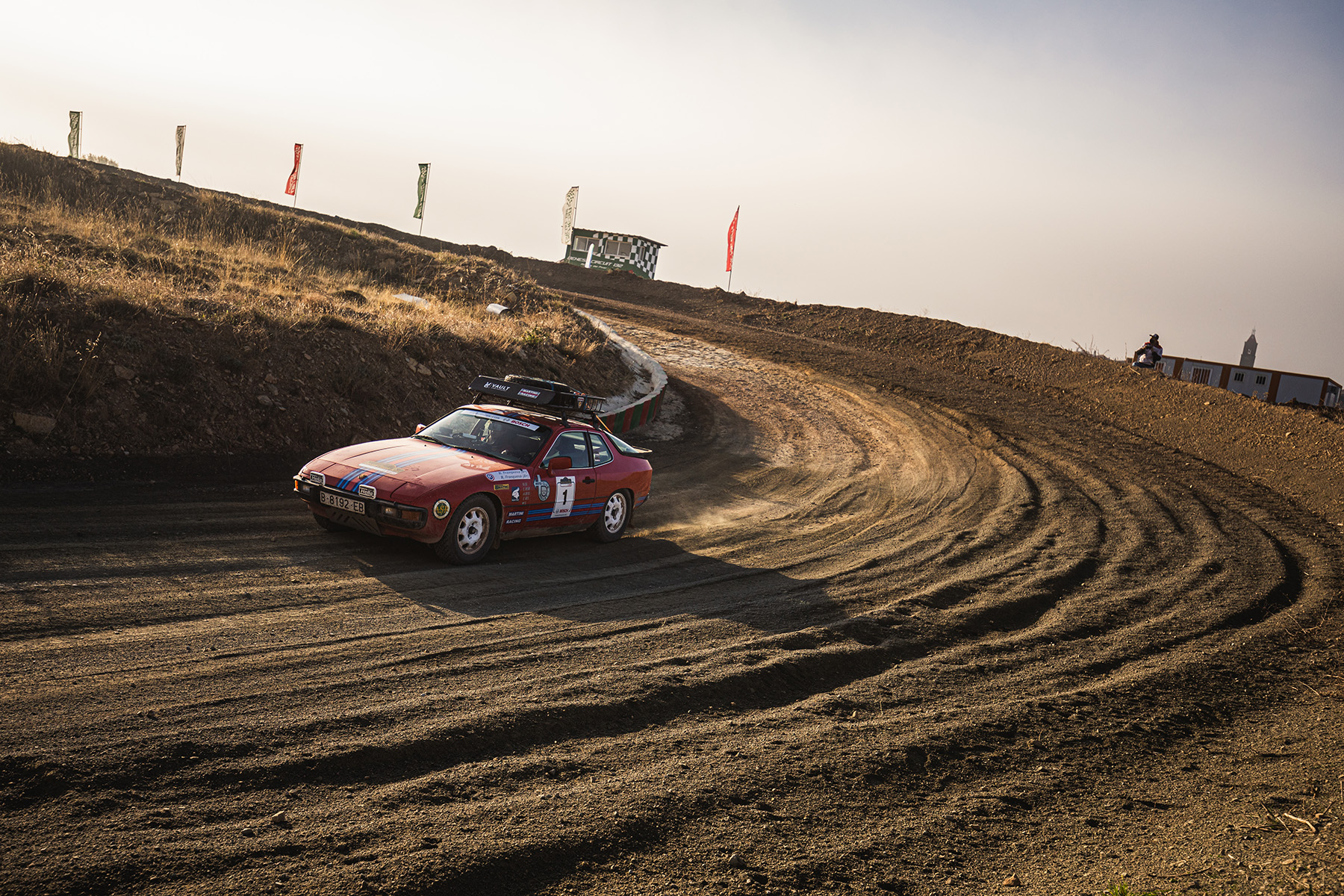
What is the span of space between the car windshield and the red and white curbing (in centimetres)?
679

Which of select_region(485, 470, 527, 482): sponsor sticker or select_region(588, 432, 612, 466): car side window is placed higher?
select_region(588, 432, 612, 466): car side window

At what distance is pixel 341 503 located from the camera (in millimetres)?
8070

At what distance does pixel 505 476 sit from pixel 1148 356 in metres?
23.8

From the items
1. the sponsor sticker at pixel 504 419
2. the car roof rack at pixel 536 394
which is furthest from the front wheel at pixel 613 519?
the sponsor sticker at pixel 504 419

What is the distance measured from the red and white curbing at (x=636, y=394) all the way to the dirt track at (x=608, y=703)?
6266 millimetres

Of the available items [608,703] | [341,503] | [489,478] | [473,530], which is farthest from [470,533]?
[608,703]

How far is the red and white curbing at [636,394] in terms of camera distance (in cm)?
1738

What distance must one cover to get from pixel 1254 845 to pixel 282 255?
21157 mm

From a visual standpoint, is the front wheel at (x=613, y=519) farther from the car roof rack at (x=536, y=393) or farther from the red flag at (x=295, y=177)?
the red flag at (x=295, y=177)

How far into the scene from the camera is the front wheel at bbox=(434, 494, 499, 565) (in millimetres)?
8125

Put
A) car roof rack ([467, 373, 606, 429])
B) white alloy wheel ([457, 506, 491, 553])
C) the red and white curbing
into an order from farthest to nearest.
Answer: the red and white curbing → car roof rack ([467, 373, 606, 429]) → white alloy wheel ([457, 506, 491, 553])

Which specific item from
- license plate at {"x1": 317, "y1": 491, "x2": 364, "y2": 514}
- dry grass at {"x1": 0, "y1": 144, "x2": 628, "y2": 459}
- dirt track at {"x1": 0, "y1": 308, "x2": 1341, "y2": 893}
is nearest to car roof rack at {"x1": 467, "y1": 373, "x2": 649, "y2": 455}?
dirt track at {"x1": 0, "y1": 308, "x2": 1341, "y2": 893}

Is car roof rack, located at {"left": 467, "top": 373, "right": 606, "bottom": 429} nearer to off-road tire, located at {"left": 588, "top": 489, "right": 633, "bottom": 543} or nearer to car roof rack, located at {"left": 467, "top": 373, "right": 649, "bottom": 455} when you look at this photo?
car roof rack, located at {"left": 467, "top": 373, "right": 649, "bottom": 455}

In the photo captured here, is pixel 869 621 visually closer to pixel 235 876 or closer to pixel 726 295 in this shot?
pixel 235 876
